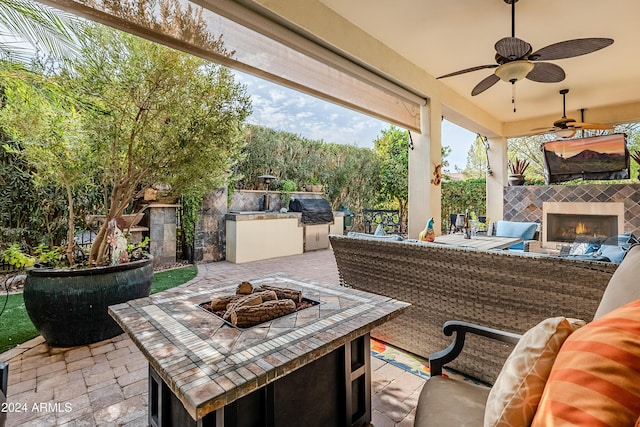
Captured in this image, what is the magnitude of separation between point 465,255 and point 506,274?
0.81 feet

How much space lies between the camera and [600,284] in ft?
5.09

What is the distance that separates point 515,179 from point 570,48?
4.82 metres

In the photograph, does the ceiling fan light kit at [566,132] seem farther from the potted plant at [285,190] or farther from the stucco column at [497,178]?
the potted plant at [285,190]

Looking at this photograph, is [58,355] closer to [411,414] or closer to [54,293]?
[54,293]

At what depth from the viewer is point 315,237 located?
738cm

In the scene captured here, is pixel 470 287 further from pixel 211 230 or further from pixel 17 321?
pixel 211 230

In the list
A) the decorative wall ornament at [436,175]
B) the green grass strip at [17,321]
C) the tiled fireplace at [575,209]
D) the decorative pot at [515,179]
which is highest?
the decorative pot at [515,179]

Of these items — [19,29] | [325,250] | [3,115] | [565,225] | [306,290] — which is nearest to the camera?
[306,290]

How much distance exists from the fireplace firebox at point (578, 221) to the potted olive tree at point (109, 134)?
23.3 ft

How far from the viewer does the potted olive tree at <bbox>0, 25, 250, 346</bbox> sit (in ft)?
8.14

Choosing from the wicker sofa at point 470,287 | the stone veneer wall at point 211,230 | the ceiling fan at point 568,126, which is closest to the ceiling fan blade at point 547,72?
the ceiling fan at point 568,126

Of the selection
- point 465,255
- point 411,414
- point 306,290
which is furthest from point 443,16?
point 411,414

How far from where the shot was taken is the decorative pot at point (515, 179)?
23.0ft

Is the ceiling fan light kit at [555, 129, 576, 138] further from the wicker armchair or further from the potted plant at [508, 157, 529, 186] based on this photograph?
the wicker armchair
